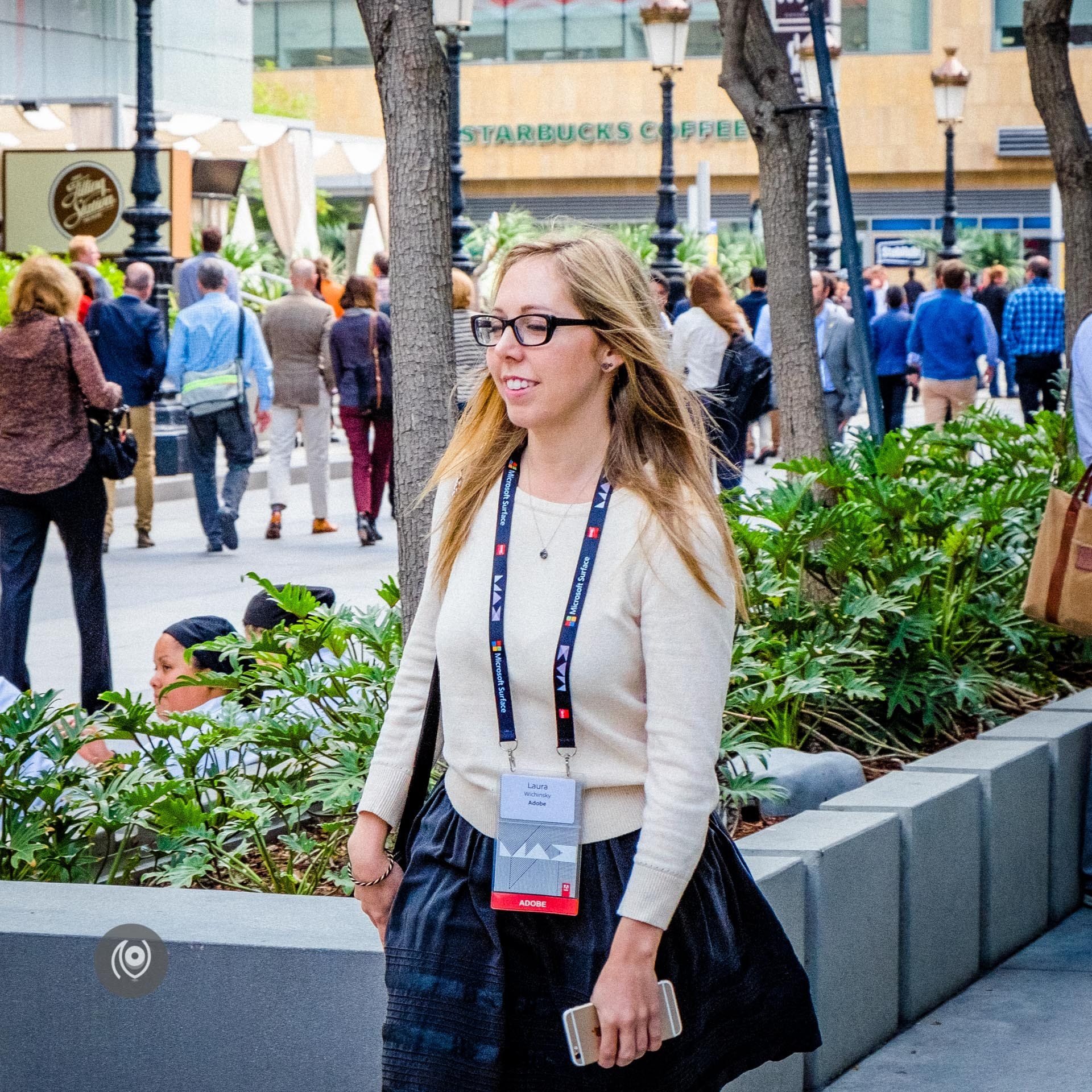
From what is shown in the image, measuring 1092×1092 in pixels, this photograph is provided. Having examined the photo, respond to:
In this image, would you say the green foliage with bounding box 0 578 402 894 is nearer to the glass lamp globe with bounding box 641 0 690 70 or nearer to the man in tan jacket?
the man in tan jacket

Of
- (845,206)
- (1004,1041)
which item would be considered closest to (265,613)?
(1004,1041)

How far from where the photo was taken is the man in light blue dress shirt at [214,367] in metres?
12.6

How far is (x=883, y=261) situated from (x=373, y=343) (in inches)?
969

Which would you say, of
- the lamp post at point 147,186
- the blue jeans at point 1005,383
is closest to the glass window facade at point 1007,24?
the blue jeans at point 1005,383

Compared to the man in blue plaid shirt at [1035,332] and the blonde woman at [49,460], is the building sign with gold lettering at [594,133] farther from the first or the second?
the blonde woman at [49,460]

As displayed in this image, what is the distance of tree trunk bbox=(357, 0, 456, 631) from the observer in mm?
4629

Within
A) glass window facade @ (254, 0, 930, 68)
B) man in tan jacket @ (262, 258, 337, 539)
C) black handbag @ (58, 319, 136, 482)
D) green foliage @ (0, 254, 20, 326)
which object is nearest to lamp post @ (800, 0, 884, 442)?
black handbag @ (58, 319, 136, 482)

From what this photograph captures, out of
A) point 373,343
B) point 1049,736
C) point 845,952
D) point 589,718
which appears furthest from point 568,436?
point 373,343

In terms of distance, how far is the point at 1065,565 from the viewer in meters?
4.84

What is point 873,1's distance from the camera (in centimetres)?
5269

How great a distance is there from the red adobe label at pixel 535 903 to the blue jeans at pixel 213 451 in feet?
33.8

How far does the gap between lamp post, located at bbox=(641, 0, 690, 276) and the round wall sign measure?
7.11 meters

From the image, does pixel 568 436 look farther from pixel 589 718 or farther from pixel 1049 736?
pixel 1049 736

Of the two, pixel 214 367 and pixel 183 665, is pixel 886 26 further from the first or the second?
pixel 183 665
